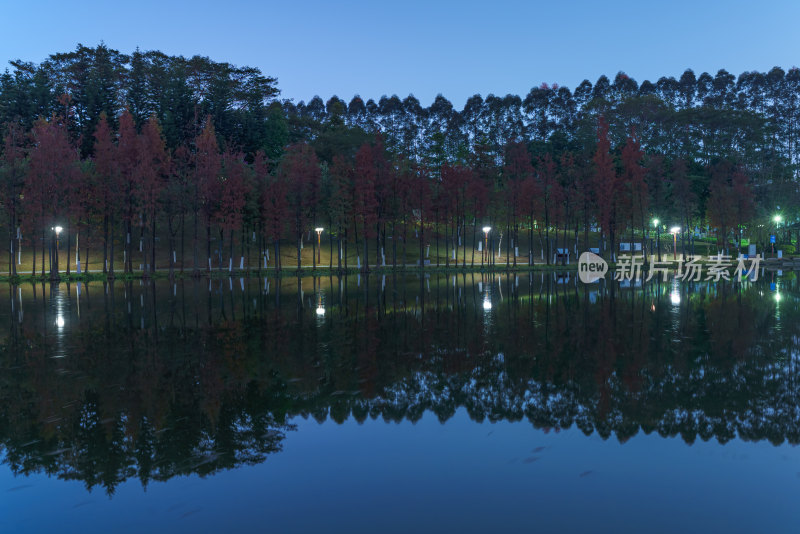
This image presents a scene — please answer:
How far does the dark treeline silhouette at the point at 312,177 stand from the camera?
2361 inches

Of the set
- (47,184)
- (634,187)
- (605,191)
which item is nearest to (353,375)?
(47,184)

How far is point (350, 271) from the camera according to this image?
66.2 m

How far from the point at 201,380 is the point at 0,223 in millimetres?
62914

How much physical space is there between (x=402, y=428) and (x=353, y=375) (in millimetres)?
4152

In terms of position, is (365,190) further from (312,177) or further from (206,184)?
(206,184)

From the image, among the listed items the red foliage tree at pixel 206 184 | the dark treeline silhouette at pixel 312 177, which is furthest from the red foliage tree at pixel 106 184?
the red foliage tree at pixel 206 184

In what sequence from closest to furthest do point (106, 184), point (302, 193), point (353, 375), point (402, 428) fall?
point (402, 428) < point (353, 375) < point (106, 184) < point (302, 193)

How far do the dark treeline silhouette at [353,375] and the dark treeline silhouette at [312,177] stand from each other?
31.4 m

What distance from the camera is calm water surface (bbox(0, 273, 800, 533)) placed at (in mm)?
8281

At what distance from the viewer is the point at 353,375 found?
51.8 ft

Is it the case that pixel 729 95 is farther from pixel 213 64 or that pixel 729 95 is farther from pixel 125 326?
pixel 125 326

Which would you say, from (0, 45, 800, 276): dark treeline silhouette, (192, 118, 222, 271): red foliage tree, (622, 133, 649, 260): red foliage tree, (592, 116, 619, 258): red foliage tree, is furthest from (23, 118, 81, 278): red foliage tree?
(622, 133, 649, 260): red foliage tree

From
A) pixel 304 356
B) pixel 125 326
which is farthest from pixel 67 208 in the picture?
pixel 304 356

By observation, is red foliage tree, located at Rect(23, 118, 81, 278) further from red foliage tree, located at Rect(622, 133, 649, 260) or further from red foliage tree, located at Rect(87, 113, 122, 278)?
red foliage tree, located at Rect(622, 133, 649, 260)
